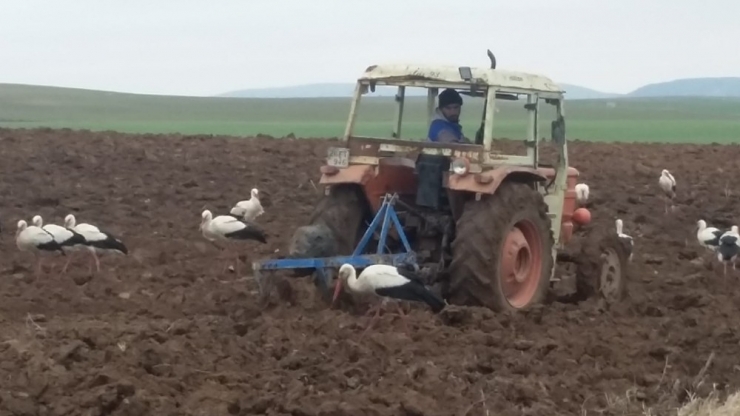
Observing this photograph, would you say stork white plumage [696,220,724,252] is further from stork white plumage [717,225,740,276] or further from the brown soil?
stork white plumage [717,225,740,276]

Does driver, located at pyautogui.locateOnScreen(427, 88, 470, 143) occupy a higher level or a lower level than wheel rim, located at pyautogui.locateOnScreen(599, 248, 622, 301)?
higher

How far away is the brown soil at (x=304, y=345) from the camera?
777 cm

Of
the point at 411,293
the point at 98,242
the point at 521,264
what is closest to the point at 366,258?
the point at 411,293

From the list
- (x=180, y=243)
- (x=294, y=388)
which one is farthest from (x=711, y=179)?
(x=294, y=388)

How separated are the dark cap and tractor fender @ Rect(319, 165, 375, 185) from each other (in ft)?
2.57

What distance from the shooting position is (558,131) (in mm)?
11797

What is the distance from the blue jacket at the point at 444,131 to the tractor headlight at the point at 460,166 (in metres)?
0.56

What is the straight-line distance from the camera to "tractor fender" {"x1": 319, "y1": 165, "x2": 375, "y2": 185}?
427 inches

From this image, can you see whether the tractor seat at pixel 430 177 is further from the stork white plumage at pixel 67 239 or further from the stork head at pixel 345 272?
the stork white plumage at pixel 67 239

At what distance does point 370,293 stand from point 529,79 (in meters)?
2.33

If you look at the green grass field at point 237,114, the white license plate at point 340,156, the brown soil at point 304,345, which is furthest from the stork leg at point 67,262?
the green grass field at point 237,114

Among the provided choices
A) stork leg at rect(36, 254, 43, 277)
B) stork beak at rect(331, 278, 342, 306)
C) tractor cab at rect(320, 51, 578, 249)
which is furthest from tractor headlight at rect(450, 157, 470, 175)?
stork leg at rect(36, 254, 43, 277)

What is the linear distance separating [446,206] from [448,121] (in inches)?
27.1

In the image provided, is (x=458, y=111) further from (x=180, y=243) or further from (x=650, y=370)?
(x=180, y=243)
